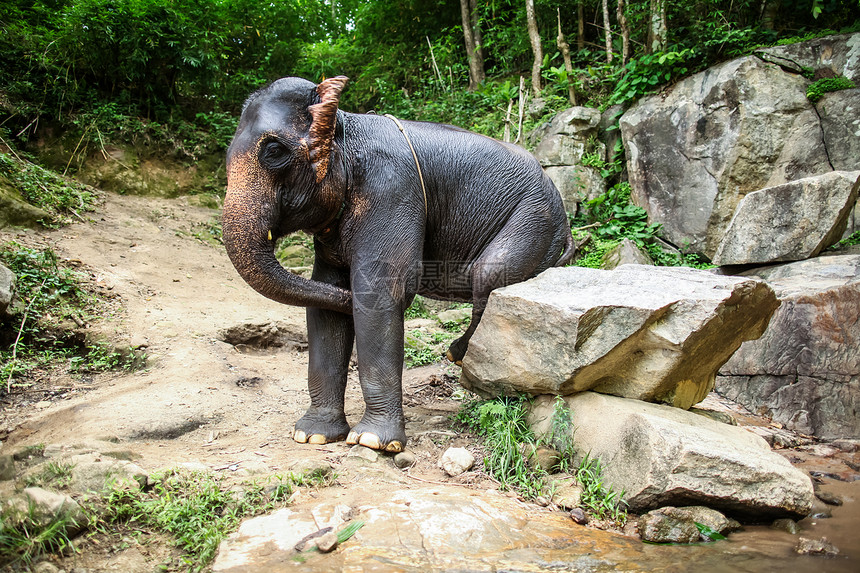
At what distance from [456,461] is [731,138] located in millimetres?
6438

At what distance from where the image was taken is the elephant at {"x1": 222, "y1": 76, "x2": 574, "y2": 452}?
3191mm

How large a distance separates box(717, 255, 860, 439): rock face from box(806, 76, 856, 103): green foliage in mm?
3308

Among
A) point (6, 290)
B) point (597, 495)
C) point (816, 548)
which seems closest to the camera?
point (816, 548)

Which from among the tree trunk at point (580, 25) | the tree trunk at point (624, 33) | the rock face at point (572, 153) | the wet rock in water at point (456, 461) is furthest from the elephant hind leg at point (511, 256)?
the tree trunk at point (580, 25)

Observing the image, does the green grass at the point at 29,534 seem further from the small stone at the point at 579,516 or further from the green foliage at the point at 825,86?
the green foliage at the point at 825,86

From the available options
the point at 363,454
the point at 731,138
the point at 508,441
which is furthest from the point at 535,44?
the point at 363,454

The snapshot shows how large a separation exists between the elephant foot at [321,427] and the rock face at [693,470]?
1585 mm

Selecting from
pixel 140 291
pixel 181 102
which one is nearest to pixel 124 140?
pixel 181 102

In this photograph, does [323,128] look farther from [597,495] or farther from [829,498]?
[829,498]

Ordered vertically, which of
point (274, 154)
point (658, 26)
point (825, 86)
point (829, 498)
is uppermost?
point (658, 26)

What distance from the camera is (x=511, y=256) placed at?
374 centimetres

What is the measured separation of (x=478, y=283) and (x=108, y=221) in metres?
6.81

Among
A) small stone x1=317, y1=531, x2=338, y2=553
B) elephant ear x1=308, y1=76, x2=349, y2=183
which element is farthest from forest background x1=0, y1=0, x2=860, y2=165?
small stone x1=317, y1=531, x2=338, y2=553

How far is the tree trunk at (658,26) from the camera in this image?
8234 mm
